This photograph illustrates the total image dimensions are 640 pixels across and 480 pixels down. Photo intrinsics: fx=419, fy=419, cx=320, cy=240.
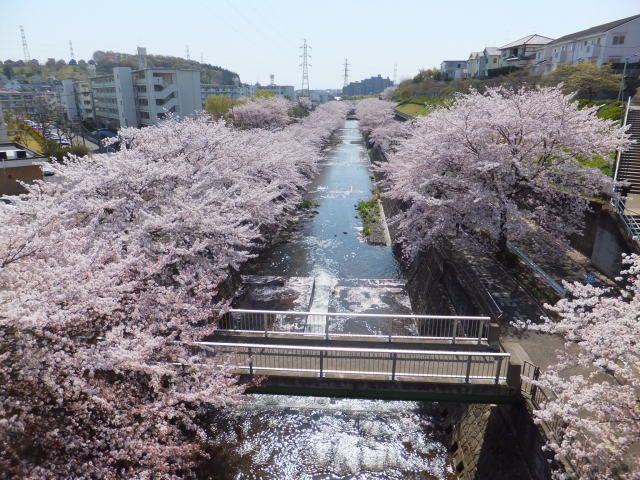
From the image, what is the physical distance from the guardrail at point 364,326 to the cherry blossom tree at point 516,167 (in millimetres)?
3506

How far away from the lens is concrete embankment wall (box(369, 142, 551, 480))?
9000 mm

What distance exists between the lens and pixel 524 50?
63969mm

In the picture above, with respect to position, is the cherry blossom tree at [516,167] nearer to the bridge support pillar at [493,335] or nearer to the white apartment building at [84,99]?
the bridge support pillar at [493,335]

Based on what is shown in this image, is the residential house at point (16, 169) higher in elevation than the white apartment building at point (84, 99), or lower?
lower

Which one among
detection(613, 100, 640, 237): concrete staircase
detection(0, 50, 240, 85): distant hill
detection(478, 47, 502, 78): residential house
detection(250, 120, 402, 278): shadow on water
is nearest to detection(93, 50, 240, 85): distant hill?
detection(0, 50, 240, 85): distant hill

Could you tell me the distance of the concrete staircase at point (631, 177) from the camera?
14.7m

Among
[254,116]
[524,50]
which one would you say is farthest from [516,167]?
[524,50]

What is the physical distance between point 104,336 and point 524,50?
7283 cm

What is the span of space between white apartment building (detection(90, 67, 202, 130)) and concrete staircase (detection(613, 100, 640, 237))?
56620 mm

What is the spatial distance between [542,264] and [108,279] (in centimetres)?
1566

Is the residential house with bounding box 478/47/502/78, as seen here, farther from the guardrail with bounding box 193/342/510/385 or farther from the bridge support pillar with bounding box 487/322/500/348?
the guardrail with bounding box 193/342/510/385

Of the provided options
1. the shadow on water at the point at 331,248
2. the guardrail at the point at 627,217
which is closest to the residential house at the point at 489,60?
the shadow on water at the point at 331,248

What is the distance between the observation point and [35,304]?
6.66 m

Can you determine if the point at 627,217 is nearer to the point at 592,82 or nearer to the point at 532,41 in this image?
the point at 592,82
